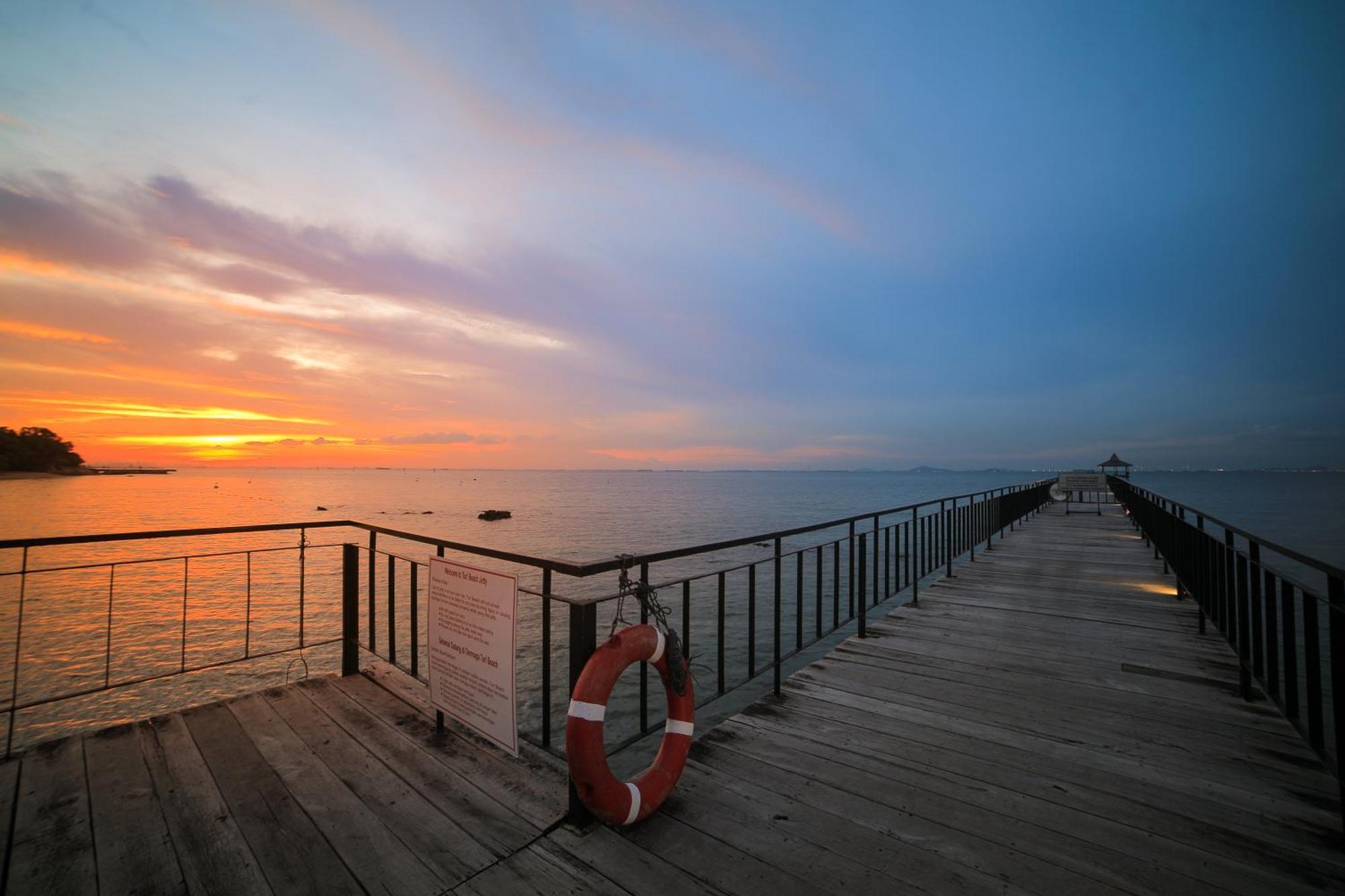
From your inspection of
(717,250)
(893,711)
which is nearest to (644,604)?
(893,711)

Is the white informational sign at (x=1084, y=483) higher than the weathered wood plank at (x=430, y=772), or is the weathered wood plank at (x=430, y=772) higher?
the white informational sign at (x=1084, y=483)

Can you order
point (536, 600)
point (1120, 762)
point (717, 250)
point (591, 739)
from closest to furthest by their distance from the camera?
point (591, 739) → point (1120, 762) → point (536, 600) → point (717, 250)

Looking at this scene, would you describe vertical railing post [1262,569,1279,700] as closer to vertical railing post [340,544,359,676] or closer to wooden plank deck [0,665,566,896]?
wooden plank deck [0,665,566,896]

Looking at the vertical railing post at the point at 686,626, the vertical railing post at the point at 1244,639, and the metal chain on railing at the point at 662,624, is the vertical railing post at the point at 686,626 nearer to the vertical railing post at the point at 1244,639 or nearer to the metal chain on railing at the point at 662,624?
the metal chain on railing at the point at 662,624

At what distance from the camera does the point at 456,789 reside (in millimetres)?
2633

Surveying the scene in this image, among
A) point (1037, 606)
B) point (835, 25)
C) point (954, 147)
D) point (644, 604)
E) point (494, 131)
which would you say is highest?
point (954, 147)

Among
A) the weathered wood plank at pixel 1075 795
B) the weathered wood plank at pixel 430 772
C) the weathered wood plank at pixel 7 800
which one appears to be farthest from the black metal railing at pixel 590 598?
A: the weathered wood plank at pixel 1075 795

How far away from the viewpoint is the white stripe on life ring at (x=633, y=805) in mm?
2258

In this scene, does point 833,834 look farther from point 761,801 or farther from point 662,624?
point 662,624

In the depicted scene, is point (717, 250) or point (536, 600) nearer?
point (536, 600)

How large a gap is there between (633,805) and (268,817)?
171cm

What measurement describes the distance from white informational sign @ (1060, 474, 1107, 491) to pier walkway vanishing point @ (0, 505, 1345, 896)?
21470 millimetres

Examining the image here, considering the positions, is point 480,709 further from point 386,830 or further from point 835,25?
point 835,25

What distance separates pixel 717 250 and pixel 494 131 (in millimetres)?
15673
